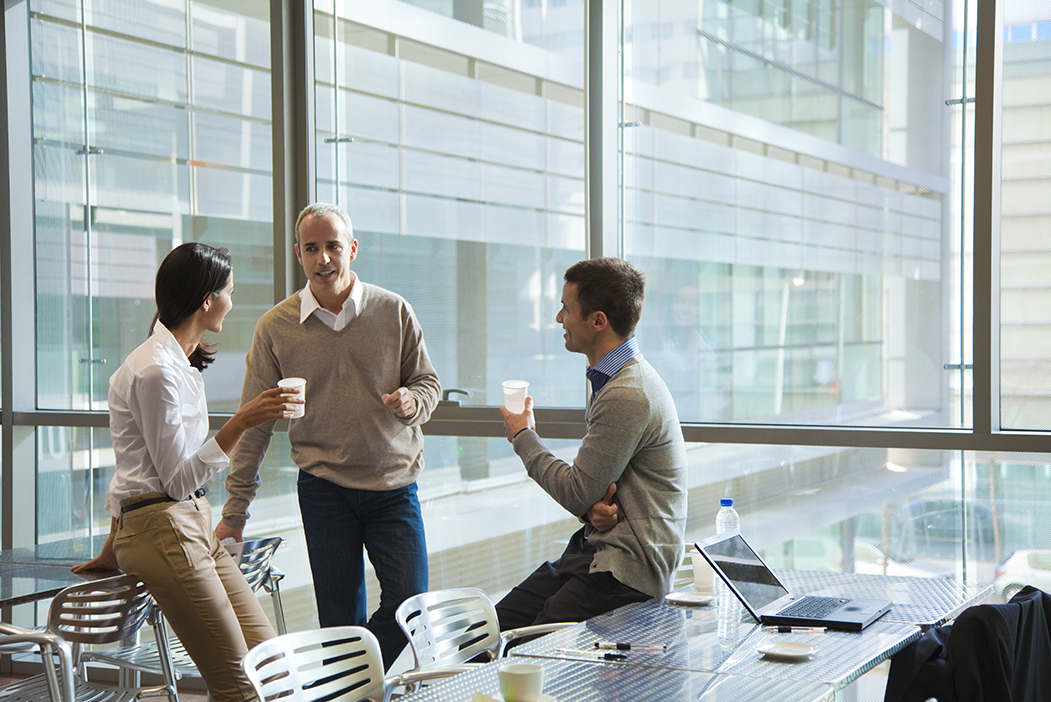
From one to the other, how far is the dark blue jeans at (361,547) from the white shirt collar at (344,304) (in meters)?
0.54

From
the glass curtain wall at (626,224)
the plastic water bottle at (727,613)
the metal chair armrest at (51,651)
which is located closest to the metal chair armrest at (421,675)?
the plastic water bottle at (727,613)

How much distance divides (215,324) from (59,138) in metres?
2.70

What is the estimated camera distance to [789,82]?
3.71m

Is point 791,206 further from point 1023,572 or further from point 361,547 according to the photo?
point 361,547

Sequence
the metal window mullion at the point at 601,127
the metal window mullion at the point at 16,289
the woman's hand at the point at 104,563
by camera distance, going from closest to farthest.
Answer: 1. the woman's hand at the point at 104,563
2. the metal window mullion at the point at 601,127
3. the metal window mullion at the point at 16,289

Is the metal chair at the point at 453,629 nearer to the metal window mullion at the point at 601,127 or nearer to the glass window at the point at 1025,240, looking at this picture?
the metal window mullion at the point at 601,127

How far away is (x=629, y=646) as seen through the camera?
2137mm

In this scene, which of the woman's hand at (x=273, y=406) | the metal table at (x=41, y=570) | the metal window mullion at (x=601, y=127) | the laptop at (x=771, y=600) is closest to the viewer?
the laptop at (x=771, y=600)

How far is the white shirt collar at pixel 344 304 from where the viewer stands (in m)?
3.18

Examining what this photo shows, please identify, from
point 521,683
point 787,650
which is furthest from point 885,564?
point 521,683

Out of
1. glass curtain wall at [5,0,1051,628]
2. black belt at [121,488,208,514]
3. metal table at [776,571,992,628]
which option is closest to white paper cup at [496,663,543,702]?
metal table at [776,571,992,628]

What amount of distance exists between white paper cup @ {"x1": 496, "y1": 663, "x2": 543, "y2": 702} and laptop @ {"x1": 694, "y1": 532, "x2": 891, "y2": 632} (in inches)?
29.3

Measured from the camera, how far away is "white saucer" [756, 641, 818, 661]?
6.66 feet

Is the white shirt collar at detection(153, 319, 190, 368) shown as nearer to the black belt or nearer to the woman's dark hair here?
the woman's dark hair
